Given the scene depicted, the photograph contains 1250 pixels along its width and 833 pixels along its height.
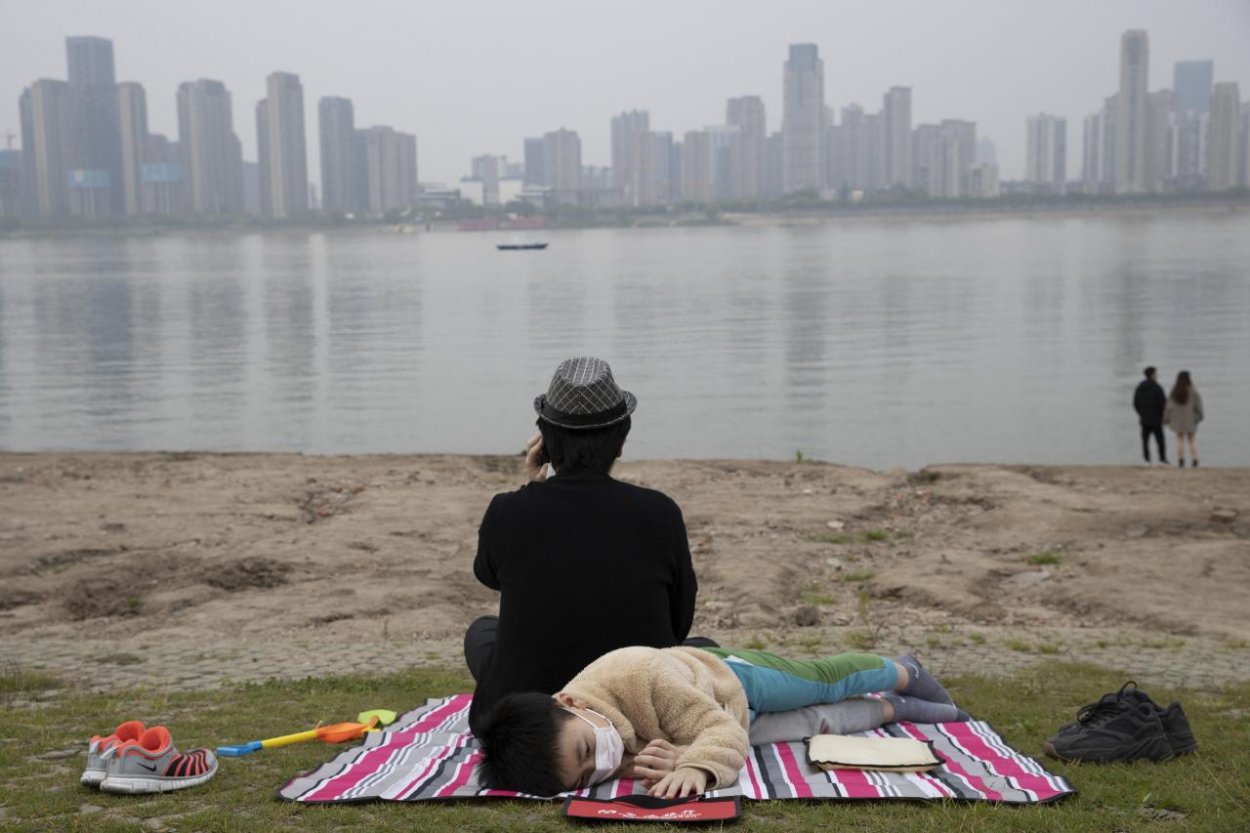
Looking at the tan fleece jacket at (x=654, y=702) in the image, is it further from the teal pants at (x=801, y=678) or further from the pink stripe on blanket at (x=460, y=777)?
the pink stripe on blanket at (x=460, y=777)

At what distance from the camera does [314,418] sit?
103 ft

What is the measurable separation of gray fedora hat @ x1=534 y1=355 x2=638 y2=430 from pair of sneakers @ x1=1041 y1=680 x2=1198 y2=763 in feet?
7.38

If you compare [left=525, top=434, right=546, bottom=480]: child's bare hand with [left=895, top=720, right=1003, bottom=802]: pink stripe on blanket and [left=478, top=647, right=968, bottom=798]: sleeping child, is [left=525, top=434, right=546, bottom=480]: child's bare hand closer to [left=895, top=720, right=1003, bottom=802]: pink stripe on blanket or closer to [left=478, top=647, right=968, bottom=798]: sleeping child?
[left=478, top=647, right=968, bottom=798]: sleeping child

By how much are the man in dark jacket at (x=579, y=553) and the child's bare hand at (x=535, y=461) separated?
0.29 meters

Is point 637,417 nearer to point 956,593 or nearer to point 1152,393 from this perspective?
point 1152,393

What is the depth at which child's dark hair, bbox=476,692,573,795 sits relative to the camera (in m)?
4.95

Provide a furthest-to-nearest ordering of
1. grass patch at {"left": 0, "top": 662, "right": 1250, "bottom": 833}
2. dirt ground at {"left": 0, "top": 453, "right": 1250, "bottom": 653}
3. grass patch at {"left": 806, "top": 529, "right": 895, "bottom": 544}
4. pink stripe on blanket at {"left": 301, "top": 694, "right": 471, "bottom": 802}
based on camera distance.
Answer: grass patch at {"left": 806, "top": 529, "right": 895, "bottom": 544}
dirt ground at {"left": 0, "top": 453, "right": 1250, "bottom": 653}
pink stripe on blanket at {"left": 301, "top": 694, "right": 471, "bottom": 802}
grass patch at {"left": 0, "top": 662, "right": 1250, "bottom": 833}

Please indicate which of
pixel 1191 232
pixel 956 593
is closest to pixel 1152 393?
pixel 956 593

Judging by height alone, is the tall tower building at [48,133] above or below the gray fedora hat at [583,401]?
above

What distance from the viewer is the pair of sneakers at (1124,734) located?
5.67 metres

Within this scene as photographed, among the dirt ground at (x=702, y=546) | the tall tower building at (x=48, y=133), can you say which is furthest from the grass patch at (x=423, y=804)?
the tall tower building at (x=48, y=133)

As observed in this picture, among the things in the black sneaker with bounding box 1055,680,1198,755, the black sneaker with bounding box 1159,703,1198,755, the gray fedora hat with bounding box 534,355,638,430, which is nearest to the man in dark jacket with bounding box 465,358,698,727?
the gray fedora hat with bounding box 534,355,638,430

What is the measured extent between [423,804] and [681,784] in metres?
0.89

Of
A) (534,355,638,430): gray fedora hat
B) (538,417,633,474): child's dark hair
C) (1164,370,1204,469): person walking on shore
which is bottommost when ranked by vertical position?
(1164,370,1204,469): person walking on shore
